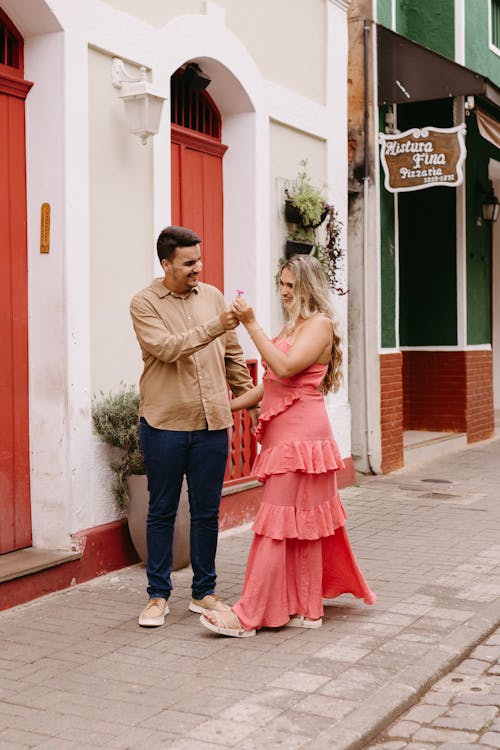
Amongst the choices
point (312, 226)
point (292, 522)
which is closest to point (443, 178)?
point (312, 226)

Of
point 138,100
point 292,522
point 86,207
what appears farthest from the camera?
point 138,100

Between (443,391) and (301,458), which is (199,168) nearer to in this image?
(301,458)

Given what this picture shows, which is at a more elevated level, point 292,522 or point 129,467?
point 129,467

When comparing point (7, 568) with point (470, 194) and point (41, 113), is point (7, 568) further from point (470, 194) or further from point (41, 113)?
point (470, 194)

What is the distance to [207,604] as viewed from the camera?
5.62 meters

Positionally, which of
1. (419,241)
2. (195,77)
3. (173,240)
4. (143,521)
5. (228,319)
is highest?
(195,77)

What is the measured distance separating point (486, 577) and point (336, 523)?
1.48 metres

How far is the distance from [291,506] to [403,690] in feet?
3.96

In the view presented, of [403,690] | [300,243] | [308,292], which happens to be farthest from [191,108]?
[403,690]

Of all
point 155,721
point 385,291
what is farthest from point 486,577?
point 385,291

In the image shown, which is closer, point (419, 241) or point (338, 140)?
point (338, 140)

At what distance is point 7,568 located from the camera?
19.1 feet

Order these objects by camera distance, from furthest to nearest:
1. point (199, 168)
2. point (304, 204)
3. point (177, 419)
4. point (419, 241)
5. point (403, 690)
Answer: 1. point (419, 241)
2. point (304, 204)
3. point (199, 168)
4. point (177, 419)
5. point (403, 690)

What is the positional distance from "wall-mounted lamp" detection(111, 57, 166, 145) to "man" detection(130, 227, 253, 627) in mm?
1545
